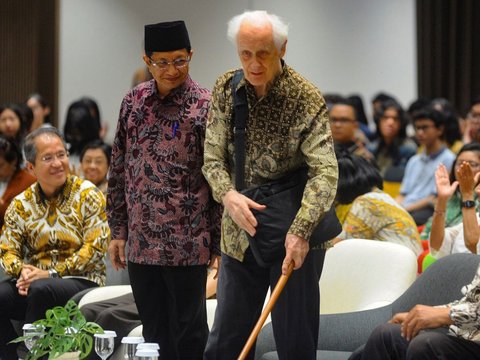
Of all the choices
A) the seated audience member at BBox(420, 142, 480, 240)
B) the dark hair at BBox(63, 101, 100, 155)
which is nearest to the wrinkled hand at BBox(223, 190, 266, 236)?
the seated audience member at BBox(420, 142, 480, 240)

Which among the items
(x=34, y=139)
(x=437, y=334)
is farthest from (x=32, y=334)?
(x=34, y=139)

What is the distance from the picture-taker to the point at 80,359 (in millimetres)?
3176

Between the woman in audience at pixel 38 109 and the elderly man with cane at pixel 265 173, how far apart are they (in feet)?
18.5

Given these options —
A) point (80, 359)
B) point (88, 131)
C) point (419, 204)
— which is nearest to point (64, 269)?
point (80, 359)

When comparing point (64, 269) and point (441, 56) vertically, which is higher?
point (441, 56)

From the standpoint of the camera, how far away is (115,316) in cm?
430

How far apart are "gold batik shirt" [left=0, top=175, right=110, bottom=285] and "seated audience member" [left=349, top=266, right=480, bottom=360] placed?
165 cm

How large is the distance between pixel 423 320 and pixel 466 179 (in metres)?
1.23

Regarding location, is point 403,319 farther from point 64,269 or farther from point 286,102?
point 64,269

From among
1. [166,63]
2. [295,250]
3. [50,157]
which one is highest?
[166,63]

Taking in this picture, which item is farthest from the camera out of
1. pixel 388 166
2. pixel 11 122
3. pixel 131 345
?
pixel 388 166

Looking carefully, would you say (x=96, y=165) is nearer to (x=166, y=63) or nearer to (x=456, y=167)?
(x=456, y=167)

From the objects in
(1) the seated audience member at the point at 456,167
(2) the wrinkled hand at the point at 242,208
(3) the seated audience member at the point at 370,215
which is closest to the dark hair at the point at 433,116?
(1) the seated audience member at the point at 456,167

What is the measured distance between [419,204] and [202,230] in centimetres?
386
